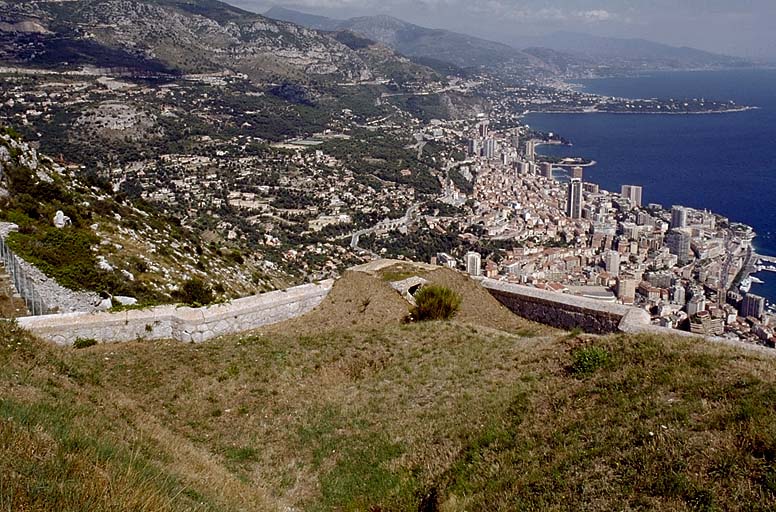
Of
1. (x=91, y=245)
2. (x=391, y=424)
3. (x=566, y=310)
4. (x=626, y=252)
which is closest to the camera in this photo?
(x=391, y=424)

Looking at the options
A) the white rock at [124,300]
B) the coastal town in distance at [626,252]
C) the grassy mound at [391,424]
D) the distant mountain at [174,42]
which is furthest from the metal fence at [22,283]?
the distant mountain at [174,42]

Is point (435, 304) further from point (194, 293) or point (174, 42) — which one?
point (174, 42)

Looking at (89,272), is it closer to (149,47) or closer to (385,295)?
(385,295)

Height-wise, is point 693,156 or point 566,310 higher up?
point 566,310

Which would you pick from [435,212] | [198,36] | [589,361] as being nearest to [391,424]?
[589,361]

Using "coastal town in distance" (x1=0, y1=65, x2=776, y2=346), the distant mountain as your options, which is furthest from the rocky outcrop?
"coastal town in distance" (x1=0, y1=65, x2=776, y2=346)

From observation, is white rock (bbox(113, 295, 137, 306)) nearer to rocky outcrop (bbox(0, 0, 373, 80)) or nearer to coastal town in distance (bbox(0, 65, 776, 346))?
coastal town in distance (bbox(0, 65, 776, 346))

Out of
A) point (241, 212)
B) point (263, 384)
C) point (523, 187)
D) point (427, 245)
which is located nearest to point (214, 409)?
point (263, 384)
